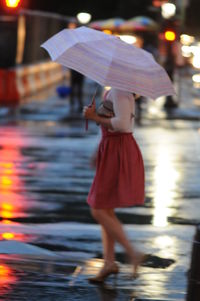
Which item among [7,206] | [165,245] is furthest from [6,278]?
[7,206]

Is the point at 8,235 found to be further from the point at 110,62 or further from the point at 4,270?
the point at 110,62

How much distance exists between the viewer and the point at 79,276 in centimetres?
732

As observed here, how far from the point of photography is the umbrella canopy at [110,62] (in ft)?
22.0

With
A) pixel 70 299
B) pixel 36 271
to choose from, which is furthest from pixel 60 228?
pixel 70 299

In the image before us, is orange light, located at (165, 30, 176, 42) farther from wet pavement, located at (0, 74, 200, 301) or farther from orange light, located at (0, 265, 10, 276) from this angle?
orange light, located at (0, 265, 10, 276)

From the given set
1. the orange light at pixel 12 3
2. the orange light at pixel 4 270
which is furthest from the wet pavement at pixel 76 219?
the orange light at pixel 12 3

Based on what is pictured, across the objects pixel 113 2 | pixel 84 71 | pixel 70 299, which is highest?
pixel 113 2

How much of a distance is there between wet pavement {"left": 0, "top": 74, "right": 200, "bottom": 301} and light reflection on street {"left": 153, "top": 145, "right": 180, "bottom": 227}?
0.04 feet

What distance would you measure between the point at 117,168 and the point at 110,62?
0.82 metres

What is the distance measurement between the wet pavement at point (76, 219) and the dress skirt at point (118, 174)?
2.23 ft

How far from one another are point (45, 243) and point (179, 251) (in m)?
1.28

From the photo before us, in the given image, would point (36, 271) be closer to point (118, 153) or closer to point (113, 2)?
point (118, 153)

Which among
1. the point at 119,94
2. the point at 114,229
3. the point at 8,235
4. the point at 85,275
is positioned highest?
the point at 119,94

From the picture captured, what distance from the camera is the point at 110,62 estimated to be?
22.1ft
